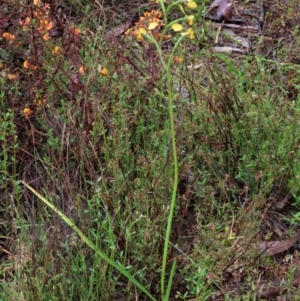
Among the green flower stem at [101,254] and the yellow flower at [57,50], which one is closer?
the green flower stem at [101,254]

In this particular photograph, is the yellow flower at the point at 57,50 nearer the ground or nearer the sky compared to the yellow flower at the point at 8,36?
nearer the ground

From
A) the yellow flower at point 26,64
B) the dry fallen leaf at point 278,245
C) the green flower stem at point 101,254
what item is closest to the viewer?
the green flower stem at point 101,254

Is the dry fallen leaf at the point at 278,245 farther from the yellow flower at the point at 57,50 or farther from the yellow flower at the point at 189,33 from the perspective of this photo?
the yellow flower at the point at 57,50

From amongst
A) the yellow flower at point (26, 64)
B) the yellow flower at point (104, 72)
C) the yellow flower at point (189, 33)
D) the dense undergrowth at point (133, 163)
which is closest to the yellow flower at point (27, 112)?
the dense undergrowth at point (133, 163)

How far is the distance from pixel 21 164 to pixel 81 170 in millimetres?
380

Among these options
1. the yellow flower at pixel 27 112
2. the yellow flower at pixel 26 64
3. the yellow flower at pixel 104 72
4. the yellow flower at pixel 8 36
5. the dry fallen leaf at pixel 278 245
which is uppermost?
the yellow flower at pixel 8 36

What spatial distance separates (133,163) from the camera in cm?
270

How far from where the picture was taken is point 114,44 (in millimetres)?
3275

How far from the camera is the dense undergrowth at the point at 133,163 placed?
2.32 m

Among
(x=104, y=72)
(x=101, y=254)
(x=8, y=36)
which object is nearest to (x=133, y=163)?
(x=104, y=72)

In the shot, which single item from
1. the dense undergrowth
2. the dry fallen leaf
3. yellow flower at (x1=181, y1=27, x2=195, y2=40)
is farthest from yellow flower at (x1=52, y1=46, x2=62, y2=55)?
the dry fallen leaf

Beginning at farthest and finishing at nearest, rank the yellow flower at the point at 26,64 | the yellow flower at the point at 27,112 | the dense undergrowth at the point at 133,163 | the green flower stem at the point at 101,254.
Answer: the yellow flower at the point at 26,64 < the yellow flower at the point at 27,112 < the dense undergrowth at the point at 133,163 < the green flower stem at the point at 101,254

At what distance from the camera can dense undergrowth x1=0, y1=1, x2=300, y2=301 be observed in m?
2.32

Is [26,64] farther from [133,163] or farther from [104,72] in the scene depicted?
[133,163]
